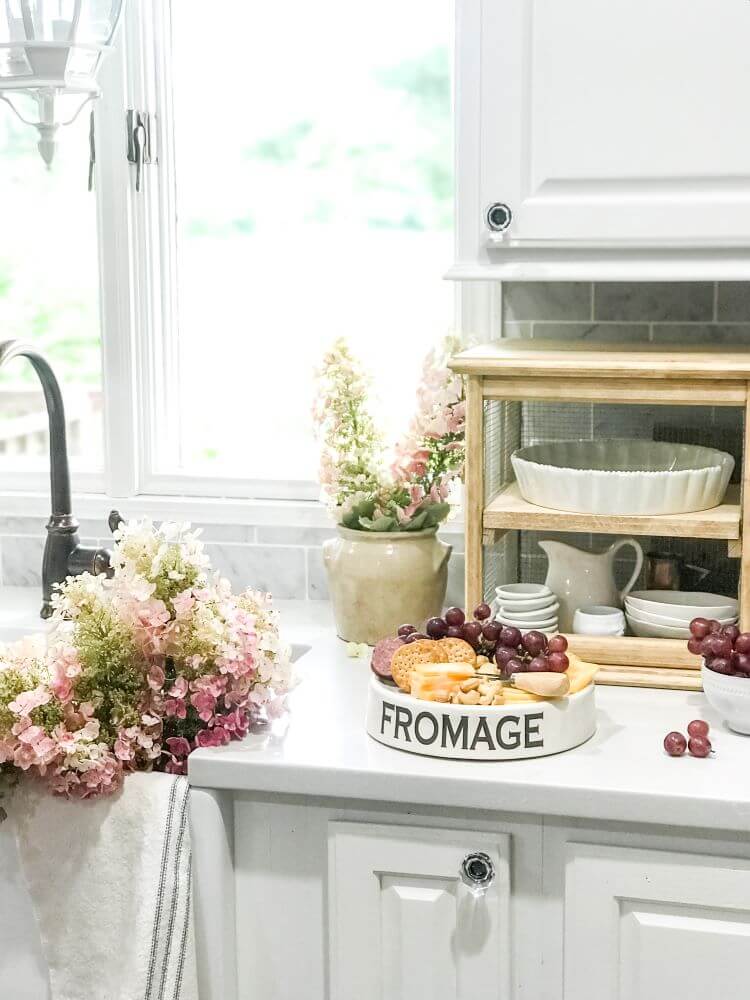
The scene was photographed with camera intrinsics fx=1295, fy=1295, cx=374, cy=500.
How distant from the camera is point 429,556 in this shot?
6.63ft

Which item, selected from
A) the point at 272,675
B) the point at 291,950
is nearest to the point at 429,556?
the point at 272,675

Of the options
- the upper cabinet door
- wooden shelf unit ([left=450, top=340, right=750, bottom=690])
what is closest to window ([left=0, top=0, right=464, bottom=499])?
wooden shelf unit ([left=450, top=340, right=750, bottom=690])

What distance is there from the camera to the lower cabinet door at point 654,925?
1457 millimetres

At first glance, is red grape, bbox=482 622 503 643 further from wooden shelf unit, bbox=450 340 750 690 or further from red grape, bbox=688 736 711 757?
red grape, bbox=688 736 711 757

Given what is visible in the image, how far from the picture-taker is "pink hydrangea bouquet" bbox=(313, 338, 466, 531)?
6.60 ft

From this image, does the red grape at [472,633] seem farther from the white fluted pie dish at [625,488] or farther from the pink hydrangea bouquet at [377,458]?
the pink hydrangea bouquet at [377,458]

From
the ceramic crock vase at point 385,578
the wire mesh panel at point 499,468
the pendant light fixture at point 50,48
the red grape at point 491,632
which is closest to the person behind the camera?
the red grape at point 491,632

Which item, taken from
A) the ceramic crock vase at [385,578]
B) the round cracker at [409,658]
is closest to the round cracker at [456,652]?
the round cracker at [409,658]

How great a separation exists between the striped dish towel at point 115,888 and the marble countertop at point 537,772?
0.08m

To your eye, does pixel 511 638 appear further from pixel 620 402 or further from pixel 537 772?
pixel 620 402

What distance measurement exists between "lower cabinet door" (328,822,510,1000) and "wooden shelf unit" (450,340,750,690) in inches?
15.7

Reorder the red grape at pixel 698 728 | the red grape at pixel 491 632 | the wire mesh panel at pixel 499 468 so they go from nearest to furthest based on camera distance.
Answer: the red grape at pixel 698 728, the red grape at pixel 491 632, the wire mesh panel at pixel 499 468

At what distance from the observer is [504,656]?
5.27 feet

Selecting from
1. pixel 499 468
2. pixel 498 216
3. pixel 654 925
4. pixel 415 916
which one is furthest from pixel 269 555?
pixel 654 925
